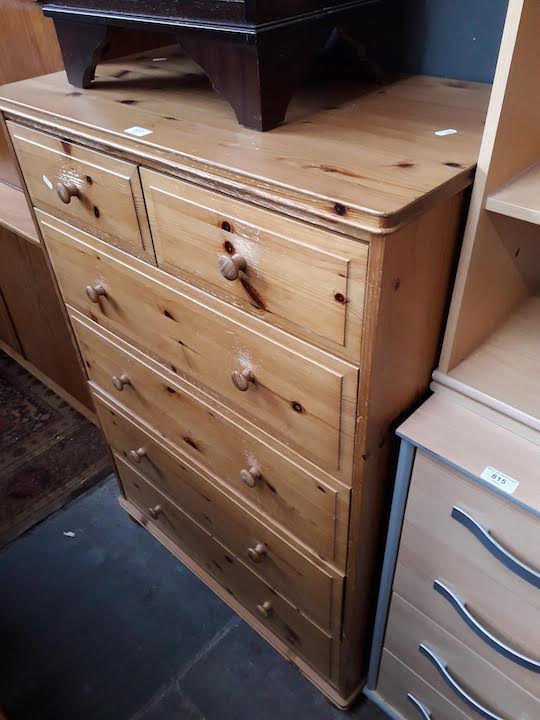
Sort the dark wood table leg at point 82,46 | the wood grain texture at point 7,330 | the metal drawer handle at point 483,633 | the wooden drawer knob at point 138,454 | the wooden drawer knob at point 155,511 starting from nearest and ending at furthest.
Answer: the metal drawer handle at point 483,633 < the dark wood table leg at point 82,46 < the wooden drawer knob at point 138,454 < the wooden drawer knob at point 155,511 < the wood grain texture at point 7,330

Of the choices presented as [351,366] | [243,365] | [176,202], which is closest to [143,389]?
[243,365]

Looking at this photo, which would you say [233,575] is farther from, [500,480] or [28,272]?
[28,272]

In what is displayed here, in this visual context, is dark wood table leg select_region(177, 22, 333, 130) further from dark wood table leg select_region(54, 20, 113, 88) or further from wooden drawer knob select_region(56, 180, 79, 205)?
wooden drawer knob select_region(56, 180, 79, 205)

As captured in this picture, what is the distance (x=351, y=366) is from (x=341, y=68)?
614 mm

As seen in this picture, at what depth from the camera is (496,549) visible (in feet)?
2.60

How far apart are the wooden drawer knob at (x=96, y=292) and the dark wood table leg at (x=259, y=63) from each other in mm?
449

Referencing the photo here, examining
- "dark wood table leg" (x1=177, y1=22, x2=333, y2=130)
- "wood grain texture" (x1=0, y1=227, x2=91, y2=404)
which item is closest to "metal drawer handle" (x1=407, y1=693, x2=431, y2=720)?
"dark wood table leg" (x1=177, y1=22, x2=333, y2=130)

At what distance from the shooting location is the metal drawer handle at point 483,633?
Answer: 2.80 ft

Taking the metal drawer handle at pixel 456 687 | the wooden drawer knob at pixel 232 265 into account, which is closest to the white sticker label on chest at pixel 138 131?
the wooden drawer knob at pixel 232 265

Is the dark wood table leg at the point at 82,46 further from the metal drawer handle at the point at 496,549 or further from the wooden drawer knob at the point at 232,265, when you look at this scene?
the metal drawer handle at the point at 496,549

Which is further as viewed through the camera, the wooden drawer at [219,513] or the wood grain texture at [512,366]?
the wooden drawer at [219,513]

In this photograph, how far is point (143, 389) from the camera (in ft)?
3.99

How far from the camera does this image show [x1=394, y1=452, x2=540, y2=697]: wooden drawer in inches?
31.0

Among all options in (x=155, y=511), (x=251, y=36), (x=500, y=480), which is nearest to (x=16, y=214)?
(x=155, y=511)
